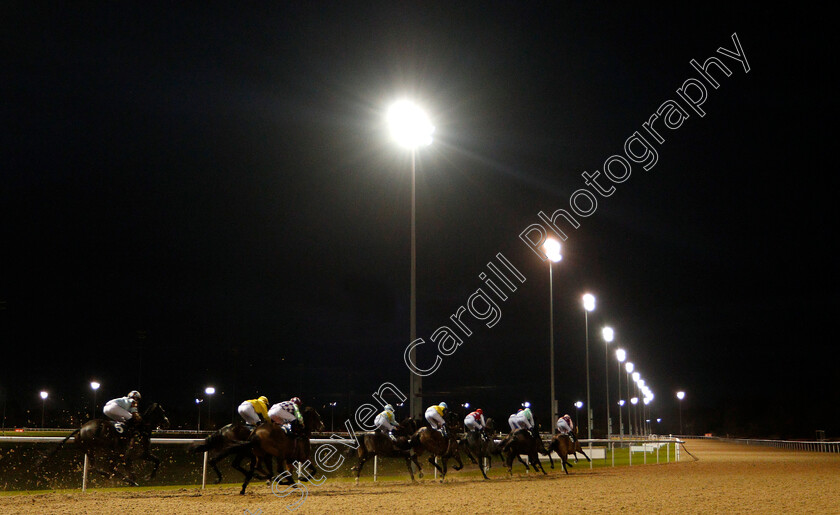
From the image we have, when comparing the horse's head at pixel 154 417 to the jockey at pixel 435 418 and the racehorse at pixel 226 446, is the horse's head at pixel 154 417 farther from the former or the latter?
the jockey at pixel 435 418

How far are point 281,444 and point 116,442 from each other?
8.34 feet

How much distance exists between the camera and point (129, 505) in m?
10.0

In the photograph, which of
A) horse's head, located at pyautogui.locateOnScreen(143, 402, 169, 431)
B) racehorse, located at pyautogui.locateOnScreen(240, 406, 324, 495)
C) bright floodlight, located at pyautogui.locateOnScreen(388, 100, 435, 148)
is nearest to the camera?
racehorse, located at pyautogui.locateOnScreen(240, 406, 324, 495)

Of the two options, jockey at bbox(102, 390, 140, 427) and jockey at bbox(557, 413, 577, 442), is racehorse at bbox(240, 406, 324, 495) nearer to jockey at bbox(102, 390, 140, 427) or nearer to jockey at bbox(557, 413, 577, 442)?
jockey at bbox(102, 390, 140, 427)

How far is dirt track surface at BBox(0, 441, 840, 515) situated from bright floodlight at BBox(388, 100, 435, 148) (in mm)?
6645

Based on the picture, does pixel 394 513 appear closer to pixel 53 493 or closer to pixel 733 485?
pixel 53 493

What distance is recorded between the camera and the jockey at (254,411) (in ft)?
40.0

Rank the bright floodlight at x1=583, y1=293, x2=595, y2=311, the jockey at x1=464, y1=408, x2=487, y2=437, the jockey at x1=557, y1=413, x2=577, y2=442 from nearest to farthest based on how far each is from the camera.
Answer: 1. the jockey at x1=464, y1=408, x2=487, y2=437
2. the jockey at x1=557, y1=413, x2=577, y2=442
3. the bright floodlight at x1=583, y1=293, x2=595, y2=311

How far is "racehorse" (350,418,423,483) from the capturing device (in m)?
14.8

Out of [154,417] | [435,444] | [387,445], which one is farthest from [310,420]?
[435,444]

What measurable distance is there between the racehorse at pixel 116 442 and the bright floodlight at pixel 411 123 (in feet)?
22.8

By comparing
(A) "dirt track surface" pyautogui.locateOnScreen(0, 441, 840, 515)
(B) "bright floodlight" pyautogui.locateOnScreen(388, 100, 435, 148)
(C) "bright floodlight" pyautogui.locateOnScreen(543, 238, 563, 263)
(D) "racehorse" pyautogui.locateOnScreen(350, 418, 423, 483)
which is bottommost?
(A) "dirt track surface" pyautogui.locateOnScreen(0, 441, 840, 515)

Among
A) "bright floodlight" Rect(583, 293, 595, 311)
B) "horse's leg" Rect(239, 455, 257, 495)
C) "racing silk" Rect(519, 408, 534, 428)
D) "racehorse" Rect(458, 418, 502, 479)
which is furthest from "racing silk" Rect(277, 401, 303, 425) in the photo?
"bright floodlight" Rect(583, 293, 595, 311)

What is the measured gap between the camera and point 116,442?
12.0 metres
